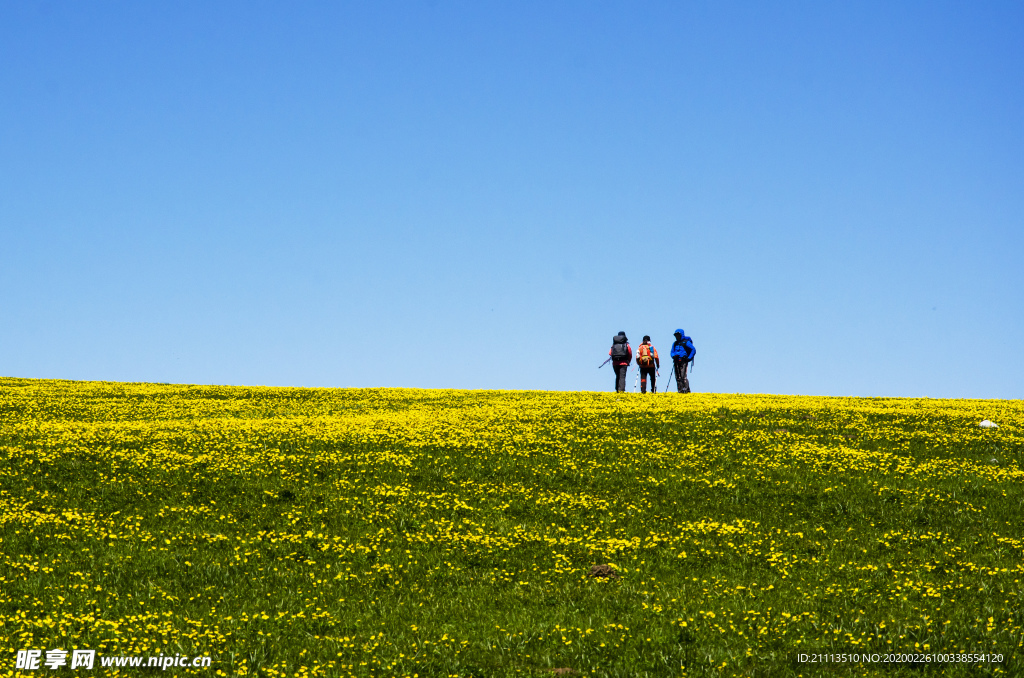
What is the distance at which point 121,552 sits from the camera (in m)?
18.1

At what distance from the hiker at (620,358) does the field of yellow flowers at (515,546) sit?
→ 11.6 metres

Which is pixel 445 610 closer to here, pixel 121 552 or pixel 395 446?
pixel 121 552

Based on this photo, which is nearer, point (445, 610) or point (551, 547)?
point (445, 610)

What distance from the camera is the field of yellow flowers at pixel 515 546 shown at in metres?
14.4

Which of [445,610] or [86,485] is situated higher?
[86,485]

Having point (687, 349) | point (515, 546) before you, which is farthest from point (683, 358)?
point (515, 546)

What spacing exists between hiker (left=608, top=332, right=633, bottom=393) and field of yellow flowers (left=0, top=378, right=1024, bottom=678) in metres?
11.6

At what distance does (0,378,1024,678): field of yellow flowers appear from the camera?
14.4 m

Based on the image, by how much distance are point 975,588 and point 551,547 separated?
810 centimetres

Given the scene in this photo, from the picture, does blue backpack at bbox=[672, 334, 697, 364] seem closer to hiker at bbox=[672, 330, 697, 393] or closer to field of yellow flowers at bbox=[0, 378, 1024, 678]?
hiker at bbox=[672, 330, 697, 393]

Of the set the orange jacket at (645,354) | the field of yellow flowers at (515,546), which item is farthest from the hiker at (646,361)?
the field of yellow flowers at (515,546)

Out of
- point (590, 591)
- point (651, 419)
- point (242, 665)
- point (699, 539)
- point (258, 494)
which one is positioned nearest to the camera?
point (242, 665)

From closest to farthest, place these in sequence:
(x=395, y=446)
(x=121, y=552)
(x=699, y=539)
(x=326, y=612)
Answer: (x=326, y=612) → (x=121, y=552) → (x=699, y=539) → (x=395, y=446)

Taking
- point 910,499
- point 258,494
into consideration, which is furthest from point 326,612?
point 910,499
